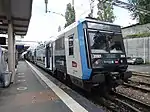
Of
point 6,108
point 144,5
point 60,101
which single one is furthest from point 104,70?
point 144,5

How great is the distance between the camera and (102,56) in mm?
9750

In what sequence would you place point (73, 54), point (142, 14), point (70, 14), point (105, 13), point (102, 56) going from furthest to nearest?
point (70, 14) → point (105, 13) → point (142, 14) → point (73, 54) → point (102, 56)

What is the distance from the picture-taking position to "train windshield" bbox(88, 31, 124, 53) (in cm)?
978

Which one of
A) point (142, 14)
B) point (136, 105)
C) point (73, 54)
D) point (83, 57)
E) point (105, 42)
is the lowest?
point (136, 105)

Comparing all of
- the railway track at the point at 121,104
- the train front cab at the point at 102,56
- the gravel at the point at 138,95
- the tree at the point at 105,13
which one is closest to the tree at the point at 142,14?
the tree at the point at 105,13

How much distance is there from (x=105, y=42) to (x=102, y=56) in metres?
0.73

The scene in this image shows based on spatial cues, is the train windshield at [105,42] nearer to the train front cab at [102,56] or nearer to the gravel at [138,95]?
the train front cab at [102,56]

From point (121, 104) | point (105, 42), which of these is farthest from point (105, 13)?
point (121, 104)

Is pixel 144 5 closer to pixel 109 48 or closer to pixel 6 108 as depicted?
pixel 109 48

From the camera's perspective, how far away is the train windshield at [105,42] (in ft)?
32.1

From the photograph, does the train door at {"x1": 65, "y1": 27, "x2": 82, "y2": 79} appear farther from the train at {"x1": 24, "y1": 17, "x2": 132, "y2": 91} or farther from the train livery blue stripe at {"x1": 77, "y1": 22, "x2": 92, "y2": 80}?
the train livery blue stripe at {"x1": 77, "y1": 22, "x2": 92, "y2": 80}

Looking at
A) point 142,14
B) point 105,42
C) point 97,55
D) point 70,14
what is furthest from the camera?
point 70,14

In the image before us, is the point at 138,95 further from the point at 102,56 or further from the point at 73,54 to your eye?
the point at 73,54

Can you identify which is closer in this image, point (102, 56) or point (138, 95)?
point (102, 56)
